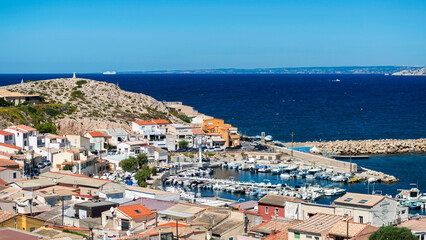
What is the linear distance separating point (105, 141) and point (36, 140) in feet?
26.8

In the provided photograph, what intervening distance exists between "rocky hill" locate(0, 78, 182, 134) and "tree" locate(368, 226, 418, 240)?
44.6 metres

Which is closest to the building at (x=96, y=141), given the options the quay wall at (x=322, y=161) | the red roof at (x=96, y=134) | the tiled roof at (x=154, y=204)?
the red roof at (x=96, y=134)

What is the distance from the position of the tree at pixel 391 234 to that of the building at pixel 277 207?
5827 millimetres

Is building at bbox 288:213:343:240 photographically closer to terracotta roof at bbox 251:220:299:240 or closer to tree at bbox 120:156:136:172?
terracotta roof at bbox 251:220:299:240

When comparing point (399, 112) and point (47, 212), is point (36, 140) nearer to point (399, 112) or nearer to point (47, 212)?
point (47, 212)

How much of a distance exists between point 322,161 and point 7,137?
90.7ft

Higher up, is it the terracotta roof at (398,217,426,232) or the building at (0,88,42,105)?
the building at (0,88,42,105)

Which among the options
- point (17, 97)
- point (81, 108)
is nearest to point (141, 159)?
point (81, 108)

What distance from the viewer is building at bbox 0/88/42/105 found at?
64188 millimetres

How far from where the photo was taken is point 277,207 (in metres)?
24.4

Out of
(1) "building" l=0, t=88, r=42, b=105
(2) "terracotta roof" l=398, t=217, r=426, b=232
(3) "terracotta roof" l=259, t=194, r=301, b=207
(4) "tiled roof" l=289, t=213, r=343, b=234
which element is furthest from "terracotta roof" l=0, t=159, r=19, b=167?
(1) "building" l=0, t=88, r=42, b=105

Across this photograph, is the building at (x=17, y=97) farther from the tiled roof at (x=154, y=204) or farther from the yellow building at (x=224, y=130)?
the tiled roof at (x=154, y=204)

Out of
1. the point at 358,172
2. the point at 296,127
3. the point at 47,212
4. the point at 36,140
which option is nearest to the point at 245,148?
the point at 358,172

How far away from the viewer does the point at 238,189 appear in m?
42.2
